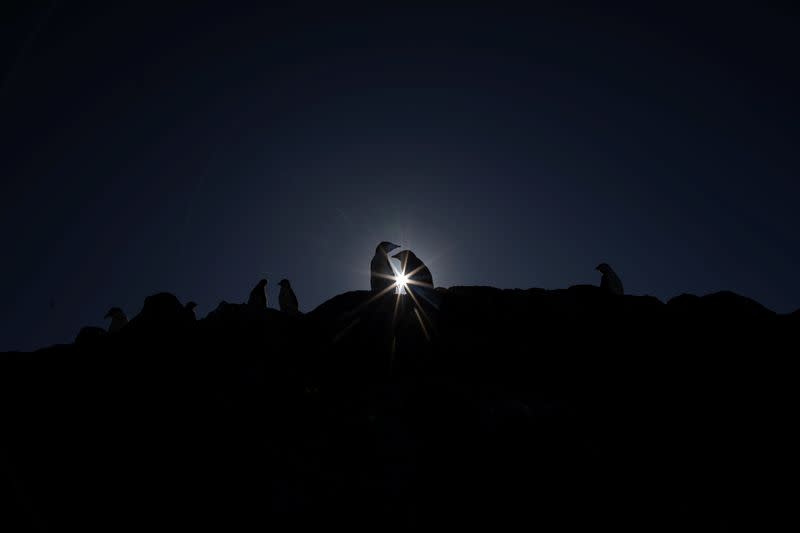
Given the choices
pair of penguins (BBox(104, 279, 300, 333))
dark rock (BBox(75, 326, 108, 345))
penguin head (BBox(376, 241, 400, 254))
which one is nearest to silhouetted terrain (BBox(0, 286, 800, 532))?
dark rock (BBox(75, 326, 108, 345))

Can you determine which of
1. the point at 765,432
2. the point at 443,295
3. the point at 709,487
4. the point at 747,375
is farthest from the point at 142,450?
the point at 747,375

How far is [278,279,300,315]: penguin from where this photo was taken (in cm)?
2547

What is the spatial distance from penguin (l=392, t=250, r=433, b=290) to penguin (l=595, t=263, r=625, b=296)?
9.65 meters

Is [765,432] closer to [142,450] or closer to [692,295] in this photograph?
[692,295]

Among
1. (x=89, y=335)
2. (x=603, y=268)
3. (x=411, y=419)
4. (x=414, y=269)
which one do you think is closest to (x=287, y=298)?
(x=414, y=269)

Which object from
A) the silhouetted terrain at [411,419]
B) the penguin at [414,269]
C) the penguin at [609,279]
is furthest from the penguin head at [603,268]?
the penguin at [414,269]

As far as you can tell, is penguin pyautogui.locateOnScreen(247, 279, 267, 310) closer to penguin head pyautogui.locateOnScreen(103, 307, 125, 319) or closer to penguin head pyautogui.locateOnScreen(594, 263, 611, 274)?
penguin head pyautogui.locateOnScreen(103, 307, 125, 319)

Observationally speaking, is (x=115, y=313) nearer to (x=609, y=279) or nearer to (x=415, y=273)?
(x=415, y=273)

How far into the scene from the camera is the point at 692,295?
808 inches

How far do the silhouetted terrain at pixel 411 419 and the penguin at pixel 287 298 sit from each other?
6022 mm

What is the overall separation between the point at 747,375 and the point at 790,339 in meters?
2.72

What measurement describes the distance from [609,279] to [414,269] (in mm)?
10834

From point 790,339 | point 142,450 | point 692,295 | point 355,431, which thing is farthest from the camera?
point 692,295

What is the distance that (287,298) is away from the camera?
1019 inches
